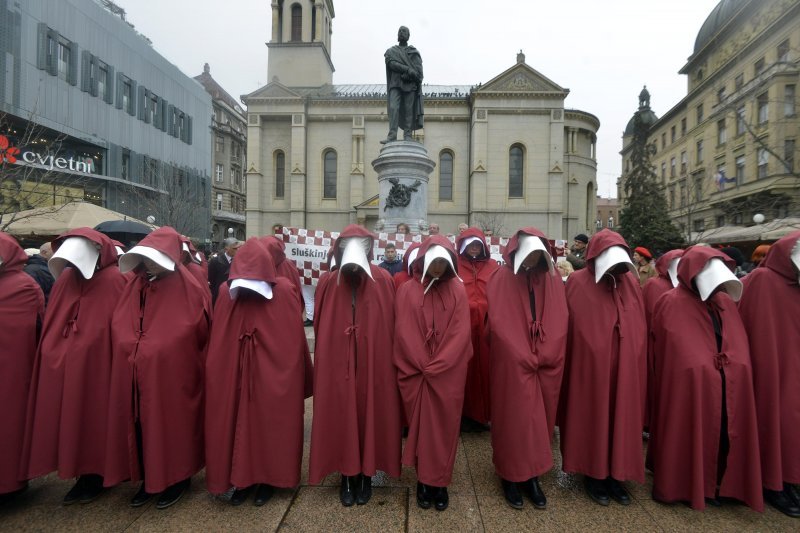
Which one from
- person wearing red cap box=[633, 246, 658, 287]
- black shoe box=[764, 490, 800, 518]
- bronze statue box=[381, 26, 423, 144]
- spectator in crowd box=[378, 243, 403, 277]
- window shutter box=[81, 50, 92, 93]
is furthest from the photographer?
window shutter box=[81, 50, 92, 93]

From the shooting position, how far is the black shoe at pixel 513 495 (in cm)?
321

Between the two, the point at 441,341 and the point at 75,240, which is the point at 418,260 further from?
the point at 75,240

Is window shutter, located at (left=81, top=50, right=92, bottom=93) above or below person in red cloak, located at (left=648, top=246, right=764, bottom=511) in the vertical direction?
above

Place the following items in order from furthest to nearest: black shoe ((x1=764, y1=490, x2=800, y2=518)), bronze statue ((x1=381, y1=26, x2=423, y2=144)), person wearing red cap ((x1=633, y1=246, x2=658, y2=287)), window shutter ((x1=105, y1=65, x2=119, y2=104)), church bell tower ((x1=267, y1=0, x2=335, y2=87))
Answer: church bell tower ((x1=267, y1=0, x2=335, y2=87)) → window shutter ((x1=105, y1=65, x2=119, y2=104)) → bronze statue ((x1=381, y1=26, x2=423, y2=144)) → person wearing red cap ((x1=633, y1=246, x2=658, y2=287)) → black shoe ((x1=764, y1=490, x2=800, y2=518))

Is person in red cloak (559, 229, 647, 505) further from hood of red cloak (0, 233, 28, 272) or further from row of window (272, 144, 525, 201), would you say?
row of window (272, 144, 525, 201)

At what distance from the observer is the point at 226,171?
55938 millimetres

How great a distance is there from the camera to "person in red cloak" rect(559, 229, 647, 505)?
3258 millimetres

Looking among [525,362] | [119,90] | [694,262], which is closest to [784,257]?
[694,262]

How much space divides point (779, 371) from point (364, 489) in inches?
133

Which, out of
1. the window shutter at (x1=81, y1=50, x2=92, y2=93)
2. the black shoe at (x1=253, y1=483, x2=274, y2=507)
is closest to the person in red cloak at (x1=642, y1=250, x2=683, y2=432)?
the black shoe at (x1=253, y1=483, x2=274, y2=507)

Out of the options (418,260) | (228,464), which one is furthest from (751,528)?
(228,464)

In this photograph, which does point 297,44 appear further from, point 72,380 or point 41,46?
point 72,380

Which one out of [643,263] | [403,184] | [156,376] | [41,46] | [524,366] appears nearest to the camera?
[156,376]

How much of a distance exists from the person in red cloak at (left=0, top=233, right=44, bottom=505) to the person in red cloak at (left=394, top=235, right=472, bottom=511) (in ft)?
9.28
